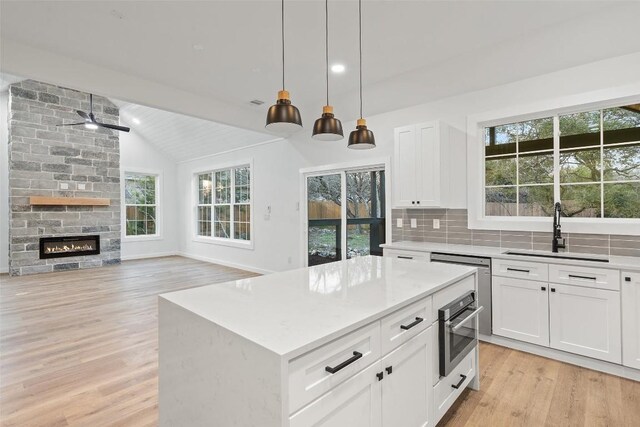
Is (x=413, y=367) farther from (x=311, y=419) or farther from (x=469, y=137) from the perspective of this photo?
(x=469, y=137)

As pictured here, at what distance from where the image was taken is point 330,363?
3.75 ft

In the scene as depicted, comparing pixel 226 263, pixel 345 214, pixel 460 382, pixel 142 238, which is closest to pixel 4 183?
pixel 142 238

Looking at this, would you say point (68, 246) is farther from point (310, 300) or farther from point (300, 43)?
point (310, 300)

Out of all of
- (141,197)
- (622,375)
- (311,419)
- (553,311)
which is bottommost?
(622,375)

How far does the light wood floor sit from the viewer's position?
2.10 m

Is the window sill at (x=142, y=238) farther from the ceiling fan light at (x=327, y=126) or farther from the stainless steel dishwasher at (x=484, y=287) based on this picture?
the stainless steel dishwasher at (x=484, y=287)

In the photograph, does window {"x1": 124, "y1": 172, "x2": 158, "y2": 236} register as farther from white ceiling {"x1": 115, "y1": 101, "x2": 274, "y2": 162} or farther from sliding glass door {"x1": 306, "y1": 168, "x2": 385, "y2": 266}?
sliding glass door {"x1": 306, "y1": 168, "x2": 385, "y2": 266}

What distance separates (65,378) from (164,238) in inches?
275

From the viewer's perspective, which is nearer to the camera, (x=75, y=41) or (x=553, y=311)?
(x=553, y=311)

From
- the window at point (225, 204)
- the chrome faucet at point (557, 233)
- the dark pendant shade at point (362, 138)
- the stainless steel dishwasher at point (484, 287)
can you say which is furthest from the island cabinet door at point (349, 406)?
the window at point (225, 204)

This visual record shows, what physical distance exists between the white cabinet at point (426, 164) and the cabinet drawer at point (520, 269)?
3.19 feet

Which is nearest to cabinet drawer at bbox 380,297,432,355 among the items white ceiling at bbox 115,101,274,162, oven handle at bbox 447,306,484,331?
oven handle at bbox 447,306,484,331

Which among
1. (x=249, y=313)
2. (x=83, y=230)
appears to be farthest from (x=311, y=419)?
(x=83, y=230)

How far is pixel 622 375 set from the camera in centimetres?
258
